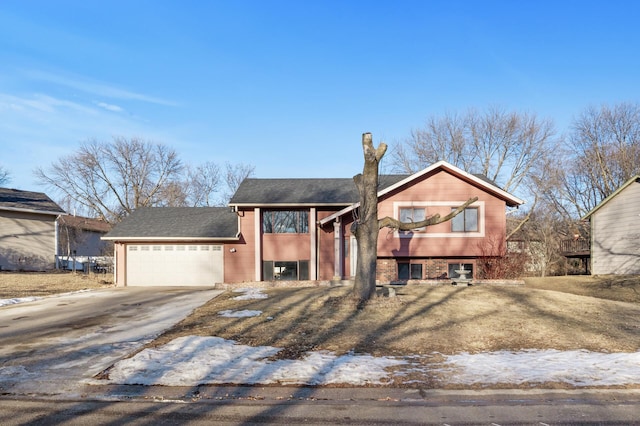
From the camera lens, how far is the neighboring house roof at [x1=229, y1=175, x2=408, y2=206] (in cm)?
2397

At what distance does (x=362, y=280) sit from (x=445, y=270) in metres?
11.2

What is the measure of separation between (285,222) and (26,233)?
1745 centimetres

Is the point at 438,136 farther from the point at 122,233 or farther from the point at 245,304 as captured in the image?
the point at 245,304

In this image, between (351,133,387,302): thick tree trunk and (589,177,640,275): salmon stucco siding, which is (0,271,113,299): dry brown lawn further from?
(589,177,640,275): salmon stucco siding

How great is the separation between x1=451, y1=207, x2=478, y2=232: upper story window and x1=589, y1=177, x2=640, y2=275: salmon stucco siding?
8.45 meters

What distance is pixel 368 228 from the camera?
13289 millimetres

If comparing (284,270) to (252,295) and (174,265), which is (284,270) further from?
(252,295)

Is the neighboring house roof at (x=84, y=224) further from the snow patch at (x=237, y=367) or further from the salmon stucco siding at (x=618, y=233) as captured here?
the salmon stucco siding at (x=618, y=233)

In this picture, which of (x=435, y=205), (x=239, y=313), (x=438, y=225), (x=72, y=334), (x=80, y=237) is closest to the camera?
(x=72, y=334)

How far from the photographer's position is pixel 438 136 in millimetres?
43938

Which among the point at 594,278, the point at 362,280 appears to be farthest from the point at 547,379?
the point at 594,278

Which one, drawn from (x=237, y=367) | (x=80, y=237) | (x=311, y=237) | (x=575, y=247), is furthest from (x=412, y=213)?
(x=80, y=237)

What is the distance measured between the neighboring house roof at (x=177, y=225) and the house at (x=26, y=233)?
24.1 ft

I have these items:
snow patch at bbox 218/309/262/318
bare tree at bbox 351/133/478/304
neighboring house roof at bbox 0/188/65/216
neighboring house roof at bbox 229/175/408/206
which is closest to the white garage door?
neighboring house roof at bbox 229/175/408/206
